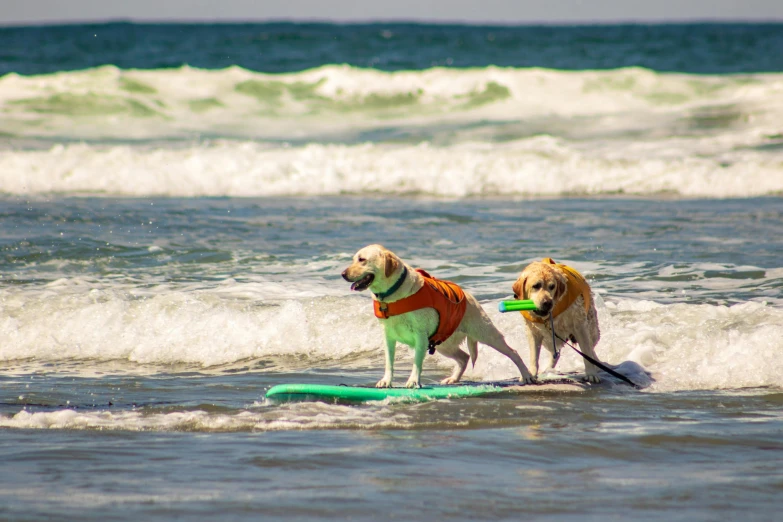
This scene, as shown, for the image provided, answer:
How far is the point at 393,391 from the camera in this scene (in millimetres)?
6137

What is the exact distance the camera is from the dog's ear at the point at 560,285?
639 cm

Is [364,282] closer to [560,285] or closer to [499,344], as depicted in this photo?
[499,344]

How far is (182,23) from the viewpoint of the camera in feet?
192

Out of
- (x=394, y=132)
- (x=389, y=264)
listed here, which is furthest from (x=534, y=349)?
(x=394, y=132)

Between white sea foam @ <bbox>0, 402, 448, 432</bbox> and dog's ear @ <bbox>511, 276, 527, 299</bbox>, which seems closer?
white sea foam @ <bbox>0, 402, 448, 432</bbox>

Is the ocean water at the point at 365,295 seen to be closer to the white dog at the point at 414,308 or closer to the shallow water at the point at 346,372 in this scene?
the shallow water at the point at 346,372

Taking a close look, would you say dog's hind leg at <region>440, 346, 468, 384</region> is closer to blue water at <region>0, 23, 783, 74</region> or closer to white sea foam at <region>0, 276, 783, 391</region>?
white sea foam at <region>0, 276, 783, 391</region>

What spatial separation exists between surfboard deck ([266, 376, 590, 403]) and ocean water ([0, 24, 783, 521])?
0.11m

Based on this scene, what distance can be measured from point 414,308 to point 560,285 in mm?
1073

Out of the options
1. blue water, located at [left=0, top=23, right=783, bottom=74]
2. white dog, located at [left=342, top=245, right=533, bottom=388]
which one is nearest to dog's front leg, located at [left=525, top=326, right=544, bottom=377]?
white dog, located at [left=342, top=245, right=533, bottom=388]

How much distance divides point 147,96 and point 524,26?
4046 cm

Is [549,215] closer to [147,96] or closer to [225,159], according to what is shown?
[225,159]

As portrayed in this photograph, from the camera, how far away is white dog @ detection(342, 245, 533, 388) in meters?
5.90

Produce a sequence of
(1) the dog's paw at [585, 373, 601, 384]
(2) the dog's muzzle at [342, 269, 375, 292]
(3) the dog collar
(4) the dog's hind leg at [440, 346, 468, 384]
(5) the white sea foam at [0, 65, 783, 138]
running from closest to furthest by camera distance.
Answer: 1. (2) the dog's muzzle at [342, 269, 375, 292]
2. (3) the dog collar
3. (1) the dog's paw at [585, 373, 601, 384]
4. (4) the dog's hind leg at [440, 346, 468, 384]
5. (5) the white sea foam at [0, 65, 783, 138]
